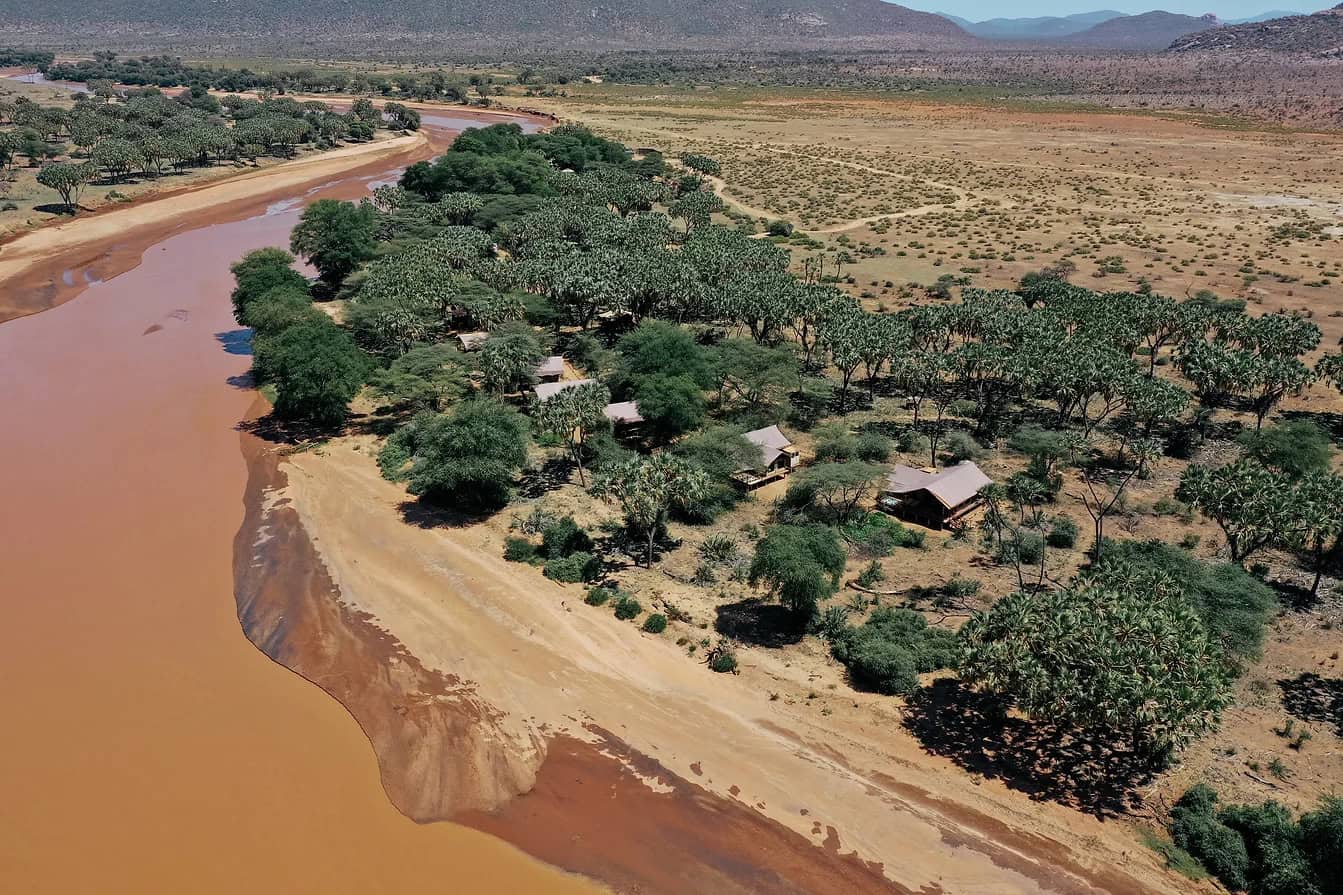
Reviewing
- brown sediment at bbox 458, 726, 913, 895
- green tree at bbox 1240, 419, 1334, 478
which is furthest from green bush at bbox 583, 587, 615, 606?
green tree at bbox 1240, 419, 1334, 478

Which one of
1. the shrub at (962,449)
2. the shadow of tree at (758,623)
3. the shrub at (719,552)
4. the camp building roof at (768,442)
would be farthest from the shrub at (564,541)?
the shrub at (962,449)

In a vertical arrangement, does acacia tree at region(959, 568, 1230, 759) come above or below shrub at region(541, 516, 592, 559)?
above

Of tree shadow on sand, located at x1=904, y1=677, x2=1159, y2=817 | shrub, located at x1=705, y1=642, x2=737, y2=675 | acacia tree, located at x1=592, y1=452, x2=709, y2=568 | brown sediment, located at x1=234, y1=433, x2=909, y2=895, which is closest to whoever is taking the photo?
brown sediment, located at x1=234, y1=433, x2=909, y2=895

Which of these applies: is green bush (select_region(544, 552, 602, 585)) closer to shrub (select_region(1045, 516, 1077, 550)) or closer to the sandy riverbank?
shrub (select_region(1045, 516, 1077, 550))

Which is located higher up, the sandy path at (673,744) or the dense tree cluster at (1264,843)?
the dense tree cluster at (1264,843)

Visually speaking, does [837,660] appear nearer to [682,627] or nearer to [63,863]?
[682,627]

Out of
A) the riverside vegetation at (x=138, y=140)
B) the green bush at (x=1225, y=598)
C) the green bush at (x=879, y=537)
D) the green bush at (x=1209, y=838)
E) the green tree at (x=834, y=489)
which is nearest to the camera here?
the green bush at (x=1209, y=838)

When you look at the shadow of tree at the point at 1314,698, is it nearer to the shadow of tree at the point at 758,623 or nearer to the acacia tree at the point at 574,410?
Answer: the shadow of tree at the point at 758,623
